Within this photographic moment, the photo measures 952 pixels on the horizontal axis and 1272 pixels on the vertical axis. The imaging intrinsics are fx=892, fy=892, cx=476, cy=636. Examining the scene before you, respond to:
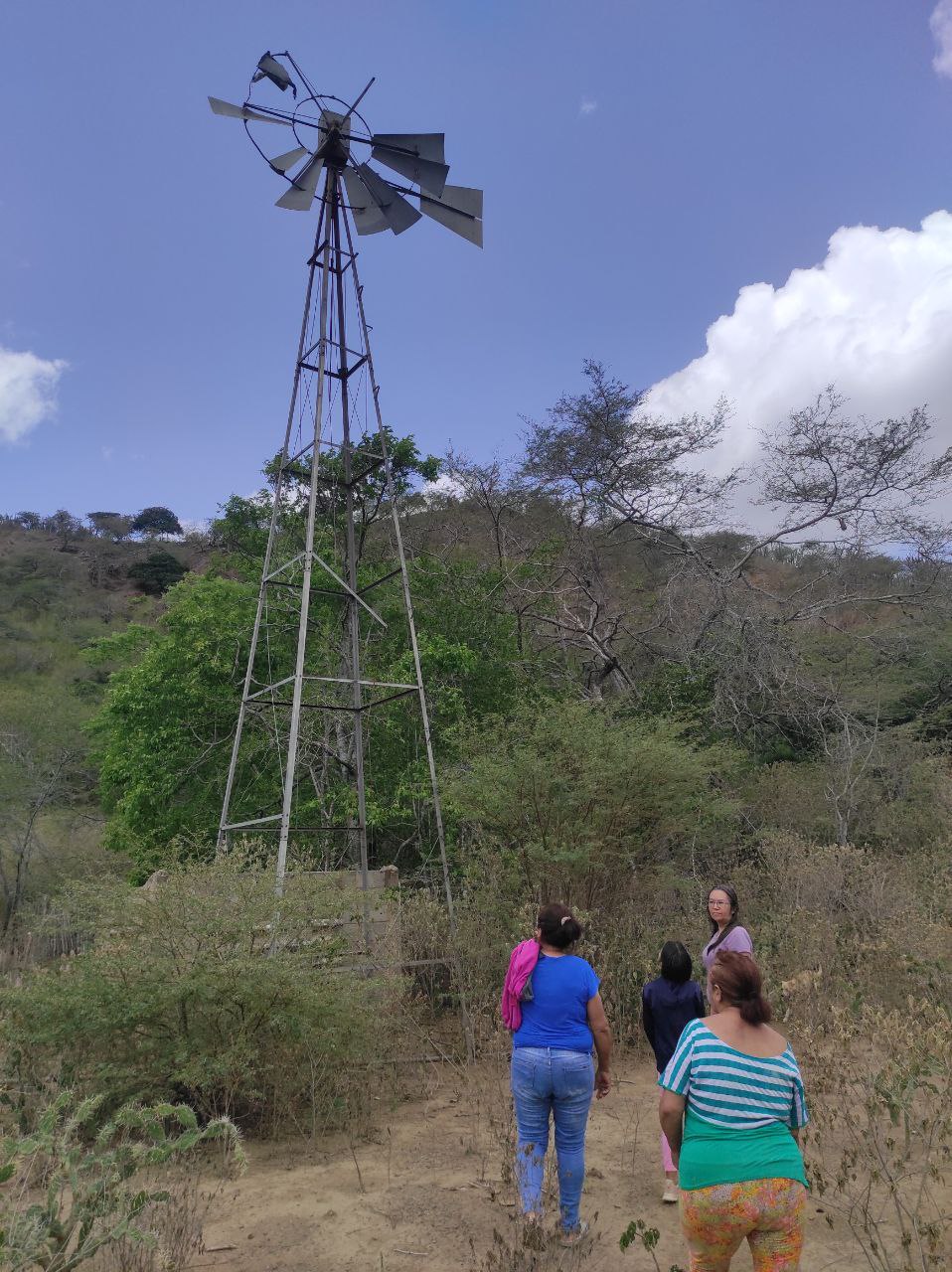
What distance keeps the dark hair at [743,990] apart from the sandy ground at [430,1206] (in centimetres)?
142

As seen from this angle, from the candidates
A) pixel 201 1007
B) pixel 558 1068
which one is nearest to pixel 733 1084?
pixel 558 1068

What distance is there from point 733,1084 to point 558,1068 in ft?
3.99

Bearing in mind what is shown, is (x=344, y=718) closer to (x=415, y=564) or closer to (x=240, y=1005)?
(x=415, y=564)

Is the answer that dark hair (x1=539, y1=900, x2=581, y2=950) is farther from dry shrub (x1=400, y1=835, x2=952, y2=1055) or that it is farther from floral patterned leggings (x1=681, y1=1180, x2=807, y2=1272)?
dry shrub (x1=400, y1=835, x2=952, y2=1055)

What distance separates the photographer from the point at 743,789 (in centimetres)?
1413

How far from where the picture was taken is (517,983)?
3.81 metres

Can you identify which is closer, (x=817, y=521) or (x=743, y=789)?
(x=743, y=789)

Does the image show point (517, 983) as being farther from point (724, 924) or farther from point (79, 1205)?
point (79, 1205)

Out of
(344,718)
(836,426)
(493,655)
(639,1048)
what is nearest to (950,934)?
(639,1048)

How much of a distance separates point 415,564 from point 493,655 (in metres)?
2.32

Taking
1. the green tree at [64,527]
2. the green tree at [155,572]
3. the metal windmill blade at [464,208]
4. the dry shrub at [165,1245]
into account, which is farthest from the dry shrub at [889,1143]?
the green tree at [64,527]

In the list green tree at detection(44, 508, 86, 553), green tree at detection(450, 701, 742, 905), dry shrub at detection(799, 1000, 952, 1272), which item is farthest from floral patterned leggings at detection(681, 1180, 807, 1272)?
green tree at detection(44, 508, 86, 553)

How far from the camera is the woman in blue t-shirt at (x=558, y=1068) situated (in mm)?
3709

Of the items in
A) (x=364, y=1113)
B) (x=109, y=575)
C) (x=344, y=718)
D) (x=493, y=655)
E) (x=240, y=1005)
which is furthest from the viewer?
(x=109, y=575)
